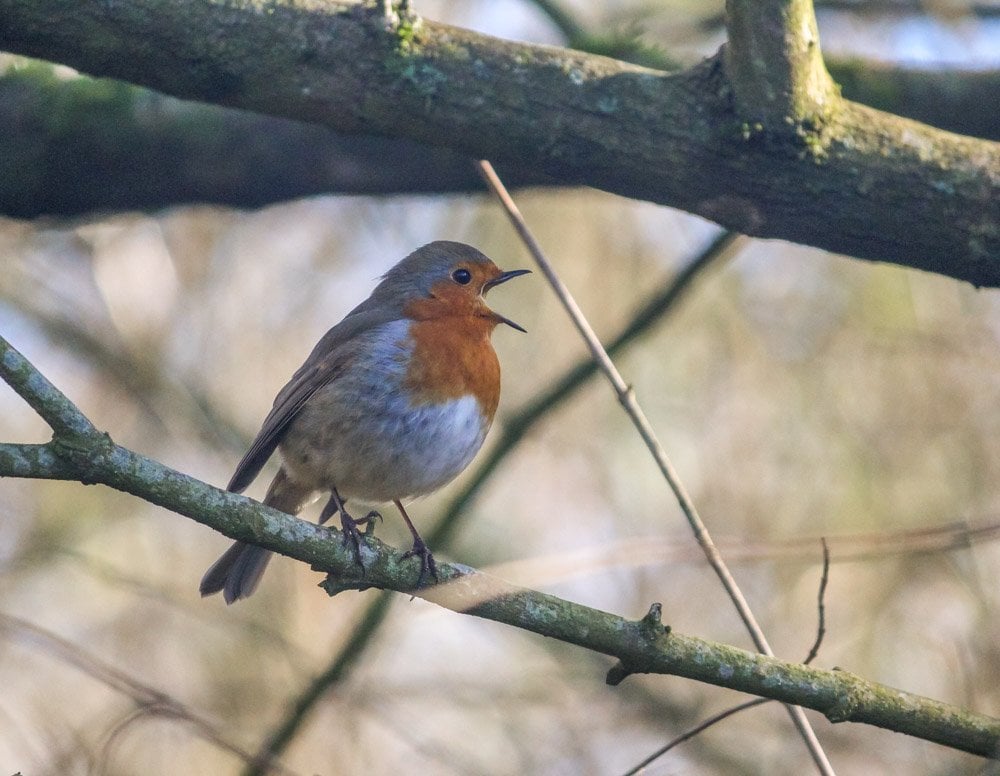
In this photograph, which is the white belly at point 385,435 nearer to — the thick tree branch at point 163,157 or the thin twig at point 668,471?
the thin twig at point 668,471

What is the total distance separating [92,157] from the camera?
4.61m

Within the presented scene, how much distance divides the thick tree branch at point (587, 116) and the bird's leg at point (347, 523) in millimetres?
1206

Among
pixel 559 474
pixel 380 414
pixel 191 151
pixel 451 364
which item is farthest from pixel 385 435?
pixel 559 474

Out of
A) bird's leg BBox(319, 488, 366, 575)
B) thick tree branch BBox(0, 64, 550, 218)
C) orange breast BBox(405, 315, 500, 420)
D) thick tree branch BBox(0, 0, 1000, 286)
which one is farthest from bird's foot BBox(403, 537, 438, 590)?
thick tree branch BBox(0, 64, 550, 218)

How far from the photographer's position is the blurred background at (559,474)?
5.56 m

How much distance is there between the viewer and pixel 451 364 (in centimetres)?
392

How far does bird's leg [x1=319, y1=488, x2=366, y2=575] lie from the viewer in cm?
279

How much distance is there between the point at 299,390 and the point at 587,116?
4.78 ft

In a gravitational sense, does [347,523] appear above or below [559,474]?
below

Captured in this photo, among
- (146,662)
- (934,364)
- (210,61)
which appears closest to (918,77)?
(934,364)

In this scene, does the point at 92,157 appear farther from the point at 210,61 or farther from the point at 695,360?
the point at 695,360

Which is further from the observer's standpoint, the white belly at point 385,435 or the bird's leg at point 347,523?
the white belly at point 385,435

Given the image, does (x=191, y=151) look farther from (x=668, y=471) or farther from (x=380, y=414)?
(x=668, y=471)

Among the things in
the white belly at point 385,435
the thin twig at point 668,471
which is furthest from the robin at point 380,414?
the thin twig at point 668,471
